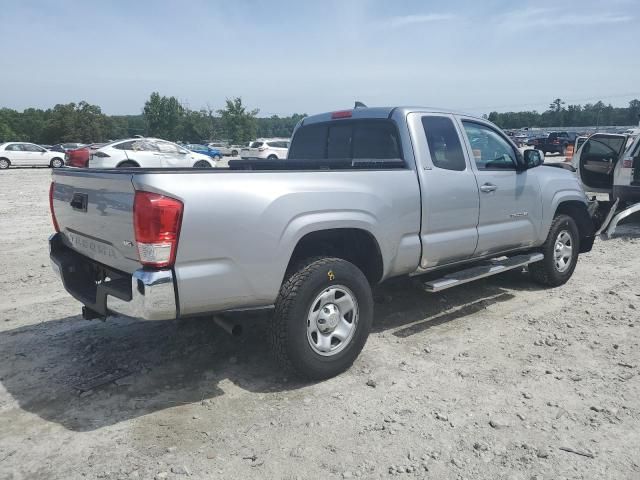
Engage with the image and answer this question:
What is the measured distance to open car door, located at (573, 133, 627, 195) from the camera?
408 inches

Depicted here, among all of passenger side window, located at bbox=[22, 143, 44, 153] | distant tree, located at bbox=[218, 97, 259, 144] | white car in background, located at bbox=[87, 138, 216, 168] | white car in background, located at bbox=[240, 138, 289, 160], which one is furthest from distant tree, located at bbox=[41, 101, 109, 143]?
white car in background, located at bbox=[87, 138, 216, 168]

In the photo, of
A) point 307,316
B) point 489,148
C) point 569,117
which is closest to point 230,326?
point 307,316

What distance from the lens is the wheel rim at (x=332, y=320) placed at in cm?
363

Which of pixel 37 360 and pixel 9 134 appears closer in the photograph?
pixel 37 360

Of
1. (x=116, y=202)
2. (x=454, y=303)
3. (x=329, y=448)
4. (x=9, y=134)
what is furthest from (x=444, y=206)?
(x=9, y=134)

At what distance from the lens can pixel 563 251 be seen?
6152mm

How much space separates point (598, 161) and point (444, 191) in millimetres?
7759

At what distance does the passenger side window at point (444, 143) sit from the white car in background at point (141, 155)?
1456 cm

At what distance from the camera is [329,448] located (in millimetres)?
2965

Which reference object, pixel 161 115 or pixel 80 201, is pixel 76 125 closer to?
pixel 161 115

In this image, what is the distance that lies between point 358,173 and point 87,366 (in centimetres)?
252

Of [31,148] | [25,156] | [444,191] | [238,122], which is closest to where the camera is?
[444,191]

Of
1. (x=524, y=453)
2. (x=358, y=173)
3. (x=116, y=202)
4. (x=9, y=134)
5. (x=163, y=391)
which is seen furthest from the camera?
(x=9, y=134)

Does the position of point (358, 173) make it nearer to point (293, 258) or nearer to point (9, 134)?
point (293, 258)
